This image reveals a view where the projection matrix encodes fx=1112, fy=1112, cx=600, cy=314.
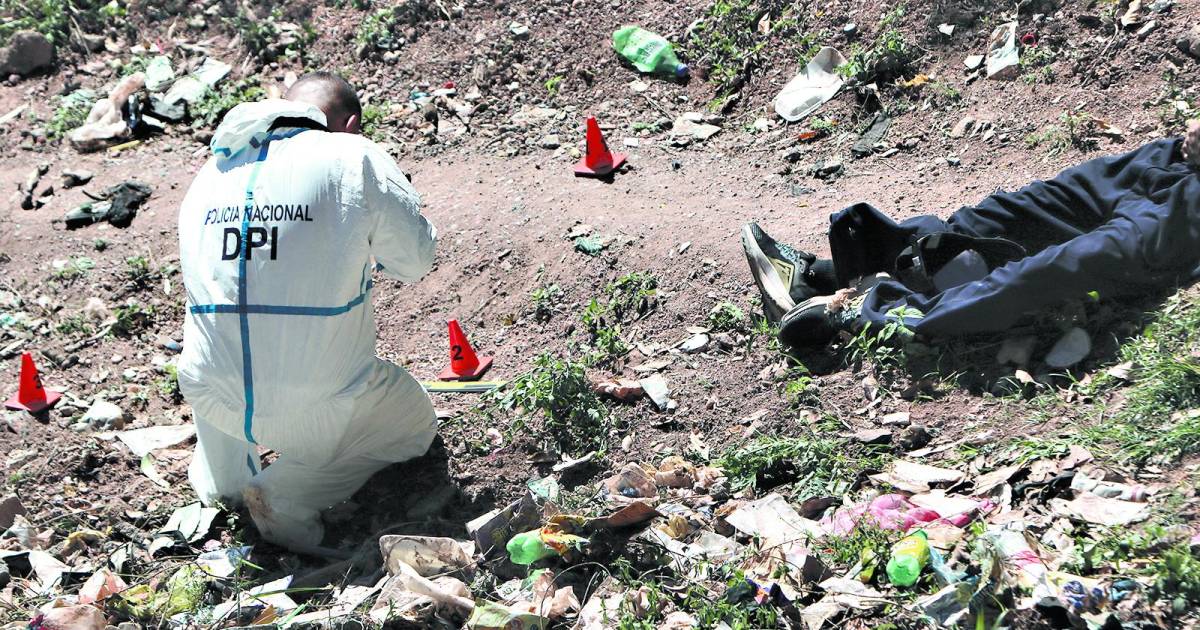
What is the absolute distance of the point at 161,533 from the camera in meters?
4.04

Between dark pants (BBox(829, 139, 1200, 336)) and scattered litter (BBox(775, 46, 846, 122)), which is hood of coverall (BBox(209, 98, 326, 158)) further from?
scattered litter (BBox(775, 46, 846, 122))

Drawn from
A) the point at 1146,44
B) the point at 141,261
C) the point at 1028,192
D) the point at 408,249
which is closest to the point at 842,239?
the point at 1028,192

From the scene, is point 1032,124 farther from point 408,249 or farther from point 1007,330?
point 408,249

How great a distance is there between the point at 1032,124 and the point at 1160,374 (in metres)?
2.22

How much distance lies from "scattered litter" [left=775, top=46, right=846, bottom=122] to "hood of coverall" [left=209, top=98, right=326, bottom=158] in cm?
322

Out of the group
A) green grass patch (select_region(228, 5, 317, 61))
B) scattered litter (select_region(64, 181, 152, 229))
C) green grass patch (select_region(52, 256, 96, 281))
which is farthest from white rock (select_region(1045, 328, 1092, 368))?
green grass patch (select_region(228, 5, 317, 61))

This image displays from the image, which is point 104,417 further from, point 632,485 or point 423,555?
point 632,485

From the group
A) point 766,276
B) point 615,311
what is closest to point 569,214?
point 615,311

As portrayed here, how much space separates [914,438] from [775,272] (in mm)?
992

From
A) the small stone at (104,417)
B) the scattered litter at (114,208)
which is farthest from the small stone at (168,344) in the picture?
the scattered litter at (114,208)

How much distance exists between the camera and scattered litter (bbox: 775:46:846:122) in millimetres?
6160

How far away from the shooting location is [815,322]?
423 cm

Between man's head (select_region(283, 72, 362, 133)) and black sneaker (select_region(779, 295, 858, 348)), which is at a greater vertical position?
man's head (select_region(283, 72, 362, 133))

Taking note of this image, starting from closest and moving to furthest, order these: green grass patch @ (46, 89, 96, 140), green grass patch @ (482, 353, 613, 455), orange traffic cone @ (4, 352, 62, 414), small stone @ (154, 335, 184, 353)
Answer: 1. green grass patch @ (482, 353, 613, 455)
2. orange traffic cone @ (4, 352, 62, 414)
3. small stone @ (154, 335, 184, 353)
4. green grass patch @ (46, 89, 96, 140)
